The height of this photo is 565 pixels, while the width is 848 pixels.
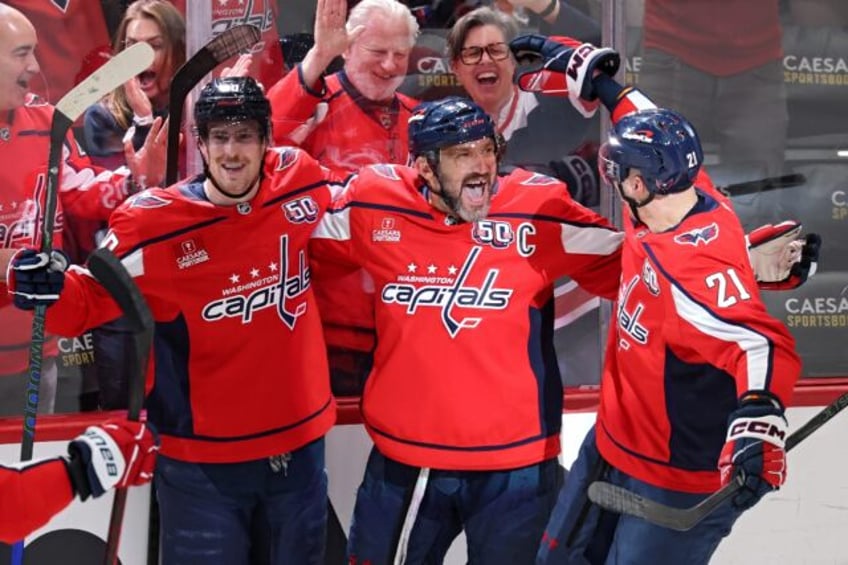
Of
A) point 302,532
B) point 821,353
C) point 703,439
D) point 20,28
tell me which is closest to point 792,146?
point 821,353

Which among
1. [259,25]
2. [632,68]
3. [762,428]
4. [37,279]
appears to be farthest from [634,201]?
[37,279]

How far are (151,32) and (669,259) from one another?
1.56m

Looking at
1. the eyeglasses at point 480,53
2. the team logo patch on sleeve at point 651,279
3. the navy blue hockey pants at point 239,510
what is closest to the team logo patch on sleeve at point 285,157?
the eyeglasses at point 480,53

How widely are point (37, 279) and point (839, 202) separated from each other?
242 centimetres

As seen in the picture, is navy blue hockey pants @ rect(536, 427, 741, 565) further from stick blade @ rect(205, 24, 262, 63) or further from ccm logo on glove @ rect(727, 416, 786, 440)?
stick blade @ rect(205, 24, 262, 63)

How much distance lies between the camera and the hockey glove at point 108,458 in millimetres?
2338

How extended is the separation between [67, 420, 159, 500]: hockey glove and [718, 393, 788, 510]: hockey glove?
3.87 ft

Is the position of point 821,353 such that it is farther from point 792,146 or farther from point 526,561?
point 526,561

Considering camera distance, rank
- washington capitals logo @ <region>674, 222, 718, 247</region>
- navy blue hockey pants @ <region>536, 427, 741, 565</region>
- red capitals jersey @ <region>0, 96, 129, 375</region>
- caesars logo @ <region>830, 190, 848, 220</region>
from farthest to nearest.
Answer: caesars logo @ <region>830, 190, 848, 220</region> < red capitals jersey @ <region>0, 96, 129, 375</region> < navy blue hockey pants @ <region>536, 427, 741, 565</region> < washington capitals logo @ <region>674, 222, 718, 247</region>

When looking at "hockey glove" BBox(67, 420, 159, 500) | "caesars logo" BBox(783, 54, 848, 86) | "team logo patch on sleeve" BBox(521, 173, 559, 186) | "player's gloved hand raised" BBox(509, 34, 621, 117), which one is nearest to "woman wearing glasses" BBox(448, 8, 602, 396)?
"player's gloved hand raised" BBox(509, 34, 621, 117)

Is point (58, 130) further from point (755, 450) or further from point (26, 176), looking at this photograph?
point (755, 450)

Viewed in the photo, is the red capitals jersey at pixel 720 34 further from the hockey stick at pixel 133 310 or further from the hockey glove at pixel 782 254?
the hockey stick at pixel 133 310

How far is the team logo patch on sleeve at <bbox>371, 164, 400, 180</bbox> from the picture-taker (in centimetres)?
309

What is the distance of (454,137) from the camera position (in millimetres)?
2887
